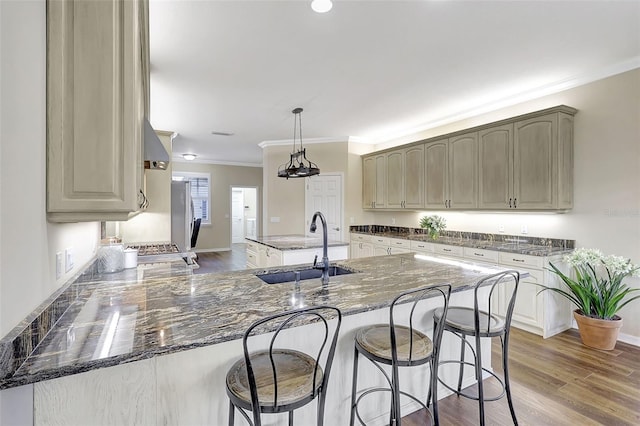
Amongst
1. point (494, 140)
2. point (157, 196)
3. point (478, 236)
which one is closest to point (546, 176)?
point (494, 140)

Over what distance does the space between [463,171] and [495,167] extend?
17.8 inches

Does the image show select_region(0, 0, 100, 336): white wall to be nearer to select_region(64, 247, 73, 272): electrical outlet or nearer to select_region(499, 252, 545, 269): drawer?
select_region(64, 247, 73, 272): electrical outlet

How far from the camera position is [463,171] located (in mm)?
4184

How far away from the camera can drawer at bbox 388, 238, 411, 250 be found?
4684mm

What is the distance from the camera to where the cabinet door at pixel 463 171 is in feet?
13.3

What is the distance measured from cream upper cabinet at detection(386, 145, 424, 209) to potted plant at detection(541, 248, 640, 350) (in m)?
2.19

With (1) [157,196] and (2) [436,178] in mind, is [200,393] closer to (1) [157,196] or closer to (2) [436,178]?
(1) [157,196]

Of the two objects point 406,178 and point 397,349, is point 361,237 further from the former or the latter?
point 397,349

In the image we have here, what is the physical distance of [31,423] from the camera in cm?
102

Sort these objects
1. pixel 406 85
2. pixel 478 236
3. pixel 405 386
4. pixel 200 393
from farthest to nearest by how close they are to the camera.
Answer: pixel 478 236 → pixel 406 85 → pixel 405 386 → pixel 200 393

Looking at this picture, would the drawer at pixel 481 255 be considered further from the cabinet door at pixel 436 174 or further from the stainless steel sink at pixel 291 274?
the stainless steel sink at pixel 291 274

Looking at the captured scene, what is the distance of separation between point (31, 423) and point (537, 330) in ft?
13.0

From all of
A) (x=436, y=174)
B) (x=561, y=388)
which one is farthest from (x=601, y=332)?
(x=436, y=174)

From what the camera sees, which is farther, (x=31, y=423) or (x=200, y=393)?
(x=200, y=393)
